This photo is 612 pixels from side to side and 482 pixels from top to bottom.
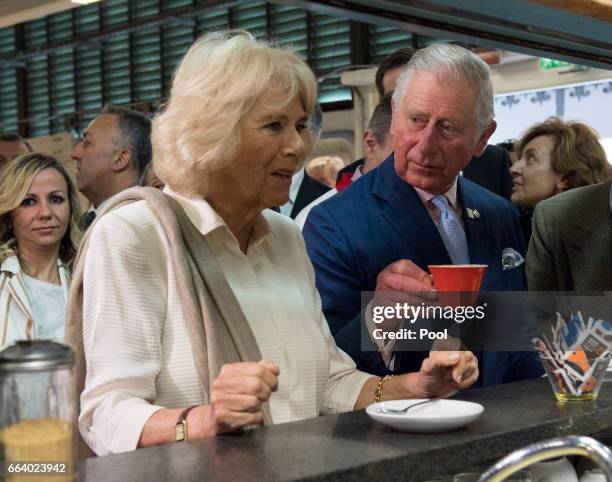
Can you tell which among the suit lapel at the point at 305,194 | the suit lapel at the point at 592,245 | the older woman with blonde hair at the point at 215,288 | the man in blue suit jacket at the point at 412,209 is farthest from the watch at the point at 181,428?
the suit lapel at the point at 305,194

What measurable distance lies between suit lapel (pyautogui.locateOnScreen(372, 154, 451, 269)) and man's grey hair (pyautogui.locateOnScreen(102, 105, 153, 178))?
8.78 feet

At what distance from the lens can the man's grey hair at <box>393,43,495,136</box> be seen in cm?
290

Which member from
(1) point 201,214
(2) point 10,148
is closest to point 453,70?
(1) point 201,214

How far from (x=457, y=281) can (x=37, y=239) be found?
3110 millimetres

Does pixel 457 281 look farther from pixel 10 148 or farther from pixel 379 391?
pixel 10 148

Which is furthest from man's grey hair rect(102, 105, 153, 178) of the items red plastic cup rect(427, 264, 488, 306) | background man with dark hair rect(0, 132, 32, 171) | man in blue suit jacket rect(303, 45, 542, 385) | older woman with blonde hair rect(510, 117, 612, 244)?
red plastic cup rect(427, 264, 488, 306)

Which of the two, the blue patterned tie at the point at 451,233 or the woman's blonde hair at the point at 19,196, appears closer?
the blue patterned tie at the point at 451,233

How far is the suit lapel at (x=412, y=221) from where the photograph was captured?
2.94 m

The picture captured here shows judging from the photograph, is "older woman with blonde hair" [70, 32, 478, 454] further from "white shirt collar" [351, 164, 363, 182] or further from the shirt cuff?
"white shirt collar" [351, 164, 363, 182]

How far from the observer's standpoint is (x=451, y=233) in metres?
3.05

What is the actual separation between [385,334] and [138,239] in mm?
824

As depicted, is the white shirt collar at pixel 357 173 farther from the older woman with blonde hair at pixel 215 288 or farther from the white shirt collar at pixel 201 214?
the white shirt collar at pixel 201 214

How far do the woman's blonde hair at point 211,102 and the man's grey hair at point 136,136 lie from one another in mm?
3032

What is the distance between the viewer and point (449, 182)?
9.84 ft
